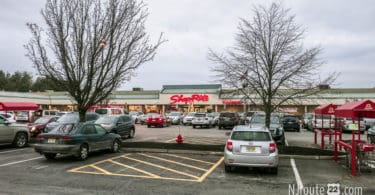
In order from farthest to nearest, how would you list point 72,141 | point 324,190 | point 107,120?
point 107,120 → point 72,141 → point 324,190

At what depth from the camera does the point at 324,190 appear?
326 inches

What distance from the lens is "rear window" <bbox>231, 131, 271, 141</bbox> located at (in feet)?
33.7

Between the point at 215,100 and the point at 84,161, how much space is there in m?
45.8

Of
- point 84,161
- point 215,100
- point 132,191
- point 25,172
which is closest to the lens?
point 132,191

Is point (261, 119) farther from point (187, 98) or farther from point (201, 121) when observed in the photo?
point (187, 98)

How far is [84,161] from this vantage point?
478 inches

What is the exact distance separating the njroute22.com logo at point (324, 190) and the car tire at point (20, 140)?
1357 centimetres

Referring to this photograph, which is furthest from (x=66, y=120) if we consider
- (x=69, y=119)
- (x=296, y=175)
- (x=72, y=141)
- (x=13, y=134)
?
(x=296, y=175)

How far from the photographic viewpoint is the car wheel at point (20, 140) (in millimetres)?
16375

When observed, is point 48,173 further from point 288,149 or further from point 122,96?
point 122,96

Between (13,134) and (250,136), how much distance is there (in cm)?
1204

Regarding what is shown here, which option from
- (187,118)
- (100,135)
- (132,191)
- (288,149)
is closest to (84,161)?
(100,135)

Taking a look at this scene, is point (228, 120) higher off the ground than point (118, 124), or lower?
higher

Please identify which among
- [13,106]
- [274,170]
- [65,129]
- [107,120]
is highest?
[13,106]
